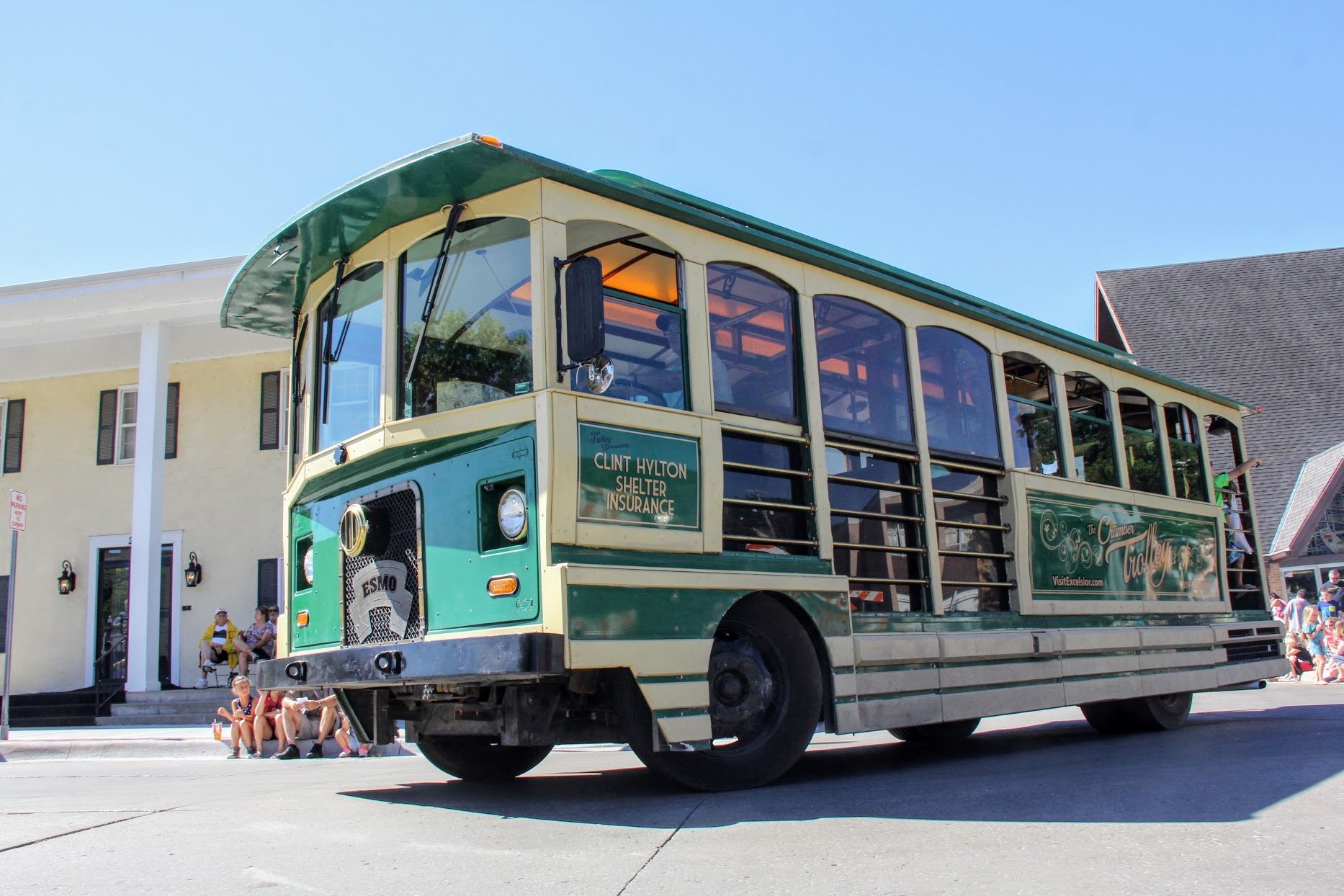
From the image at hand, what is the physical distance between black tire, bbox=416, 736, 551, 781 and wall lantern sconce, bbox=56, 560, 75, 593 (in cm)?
1262

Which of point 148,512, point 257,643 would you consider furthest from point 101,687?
point 257,643

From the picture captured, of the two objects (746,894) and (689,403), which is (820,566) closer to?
(689,403)

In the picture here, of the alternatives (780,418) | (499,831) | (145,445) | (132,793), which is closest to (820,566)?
(780,418)

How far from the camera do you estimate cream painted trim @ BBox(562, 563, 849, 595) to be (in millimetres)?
4770

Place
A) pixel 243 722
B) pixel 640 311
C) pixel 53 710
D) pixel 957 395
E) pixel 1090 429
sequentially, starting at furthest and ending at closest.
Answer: pixel 53 710 → pixel 243 722 → pixel 1090 429 → pixel 957 395 → pixel 640 311

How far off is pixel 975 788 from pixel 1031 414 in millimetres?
→ 3390

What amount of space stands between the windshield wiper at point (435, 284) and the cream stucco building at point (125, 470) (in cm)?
1112

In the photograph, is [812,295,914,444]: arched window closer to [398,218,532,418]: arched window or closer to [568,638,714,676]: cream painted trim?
[568,638,714,676]: cream painted trim

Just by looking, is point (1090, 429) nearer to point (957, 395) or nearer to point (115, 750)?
point (957, 395)

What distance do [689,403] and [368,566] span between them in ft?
5.73

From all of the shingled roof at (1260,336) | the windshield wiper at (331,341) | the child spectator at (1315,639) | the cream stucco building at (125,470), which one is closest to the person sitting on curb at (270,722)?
the windshield wiper at (331,341)

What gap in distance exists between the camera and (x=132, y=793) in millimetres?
7004

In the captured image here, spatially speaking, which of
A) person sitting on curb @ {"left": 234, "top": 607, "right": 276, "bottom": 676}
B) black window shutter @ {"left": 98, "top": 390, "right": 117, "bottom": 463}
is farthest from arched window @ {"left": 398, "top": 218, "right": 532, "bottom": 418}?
black window shutter @ {"left": 98, "top": 390, "right": 117, "bottom": 463}

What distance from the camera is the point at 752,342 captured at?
19.9 ft
